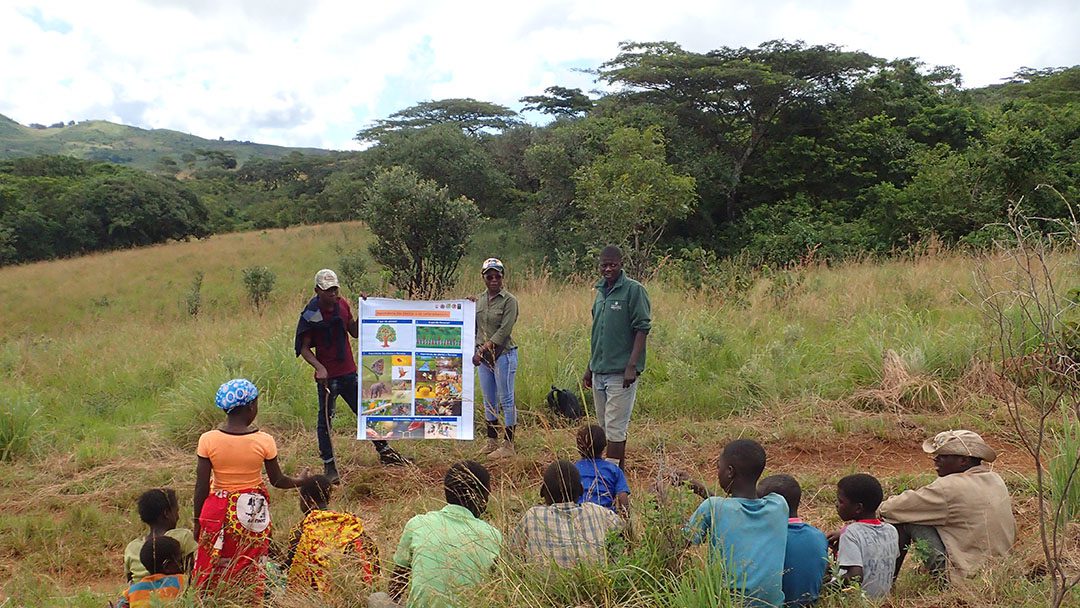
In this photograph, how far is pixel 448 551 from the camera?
10.6 ft

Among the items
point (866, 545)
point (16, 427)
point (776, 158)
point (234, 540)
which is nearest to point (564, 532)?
point (866, 545)

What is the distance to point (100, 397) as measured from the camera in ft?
25.8

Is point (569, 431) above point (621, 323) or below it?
below

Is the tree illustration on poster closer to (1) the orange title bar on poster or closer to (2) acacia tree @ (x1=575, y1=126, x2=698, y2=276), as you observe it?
(1) the orange title bar on poster

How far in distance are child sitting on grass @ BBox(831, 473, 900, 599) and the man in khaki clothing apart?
27cm

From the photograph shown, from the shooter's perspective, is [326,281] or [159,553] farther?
[326,281]

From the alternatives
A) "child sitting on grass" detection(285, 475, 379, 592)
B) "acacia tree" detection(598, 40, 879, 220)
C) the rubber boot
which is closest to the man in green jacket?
the rubber boot

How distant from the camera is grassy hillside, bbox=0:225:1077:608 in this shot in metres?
3.86

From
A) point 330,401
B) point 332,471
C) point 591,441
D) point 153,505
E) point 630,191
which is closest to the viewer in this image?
point 153,505

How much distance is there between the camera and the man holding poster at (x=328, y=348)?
550 centimetres

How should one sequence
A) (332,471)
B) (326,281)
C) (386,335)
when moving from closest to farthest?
(326,281) < (332,471) < (386,335)

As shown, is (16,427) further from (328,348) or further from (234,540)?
(234,540)

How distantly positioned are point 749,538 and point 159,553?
8.41ft

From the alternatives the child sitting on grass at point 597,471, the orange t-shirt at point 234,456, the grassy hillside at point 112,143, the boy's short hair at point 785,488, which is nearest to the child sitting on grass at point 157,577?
the orange t-shirt at point 234,456
